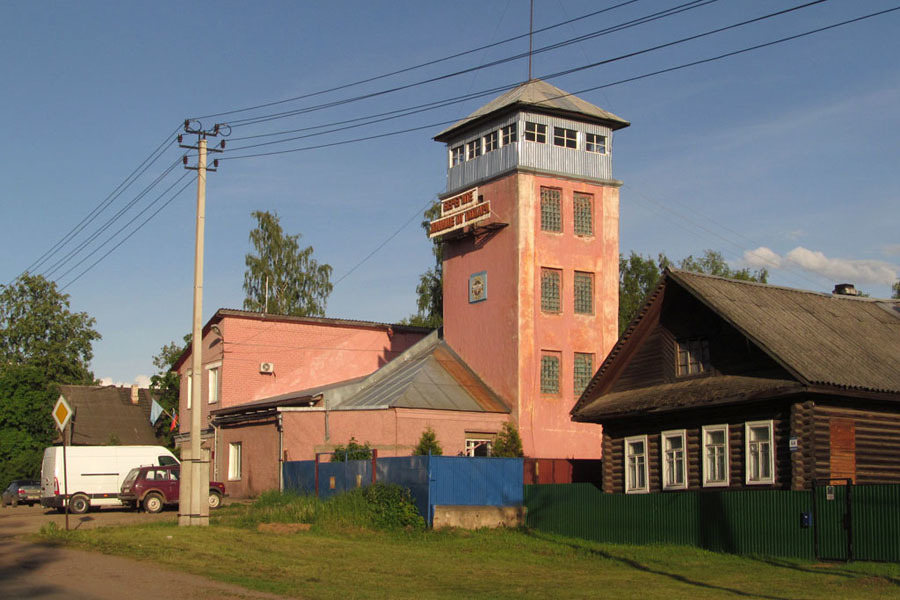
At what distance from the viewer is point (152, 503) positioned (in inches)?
1428

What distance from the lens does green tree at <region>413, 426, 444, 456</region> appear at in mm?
35125

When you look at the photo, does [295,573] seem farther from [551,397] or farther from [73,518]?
[551,397]

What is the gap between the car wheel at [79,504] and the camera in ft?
123

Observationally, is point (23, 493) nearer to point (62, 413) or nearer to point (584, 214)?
point (62, 413)

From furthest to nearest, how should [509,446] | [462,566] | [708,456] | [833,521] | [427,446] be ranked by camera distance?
[509,446]
[427,446]
[708,456]
[462,566]
[833,521]

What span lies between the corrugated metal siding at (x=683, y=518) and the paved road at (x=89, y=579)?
1224 cm

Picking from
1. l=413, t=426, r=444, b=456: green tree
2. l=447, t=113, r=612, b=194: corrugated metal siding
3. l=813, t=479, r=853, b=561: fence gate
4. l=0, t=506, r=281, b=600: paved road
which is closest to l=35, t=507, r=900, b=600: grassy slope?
l=813, t=479, r=853, b=561: fence gate

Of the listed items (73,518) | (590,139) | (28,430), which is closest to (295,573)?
(73,518)

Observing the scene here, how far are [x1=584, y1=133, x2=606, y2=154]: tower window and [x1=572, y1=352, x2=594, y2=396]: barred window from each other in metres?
8.47

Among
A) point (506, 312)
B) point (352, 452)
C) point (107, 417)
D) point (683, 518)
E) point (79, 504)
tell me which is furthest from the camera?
point (107, 417)

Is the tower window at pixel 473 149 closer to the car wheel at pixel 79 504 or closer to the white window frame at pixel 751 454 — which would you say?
the white window frame at pixel 751 454

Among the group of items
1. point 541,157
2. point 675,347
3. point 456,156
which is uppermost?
point 456,156

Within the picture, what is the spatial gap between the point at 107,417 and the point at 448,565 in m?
49.7

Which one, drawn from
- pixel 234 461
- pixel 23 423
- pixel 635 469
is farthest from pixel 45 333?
pixel 635 469
